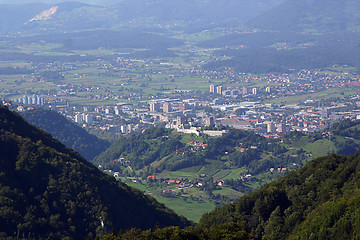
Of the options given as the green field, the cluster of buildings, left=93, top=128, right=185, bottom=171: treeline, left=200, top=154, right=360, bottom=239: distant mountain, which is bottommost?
the green field

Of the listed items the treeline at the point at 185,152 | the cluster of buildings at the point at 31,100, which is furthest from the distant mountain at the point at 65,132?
the cluster of buildings at the point at 31,100

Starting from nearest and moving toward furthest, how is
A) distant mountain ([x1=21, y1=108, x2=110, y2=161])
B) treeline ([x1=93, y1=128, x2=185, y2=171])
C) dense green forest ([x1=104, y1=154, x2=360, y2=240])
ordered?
1. dense green forest ([x1=104, y1=154, x2=360, y2=240])
2. treeline ([x1=93, y1=128, x2=185, y2=171])
3. distant mountain ([x1=21, y1=108, x2=110, y2=161])

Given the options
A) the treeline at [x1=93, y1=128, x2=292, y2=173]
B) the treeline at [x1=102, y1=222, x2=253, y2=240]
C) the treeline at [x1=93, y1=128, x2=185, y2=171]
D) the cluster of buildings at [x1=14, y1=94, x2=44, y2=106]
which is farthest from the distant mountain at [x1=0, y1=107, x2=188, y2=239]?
the cluster of buildings at [x1=14, y1=94, x2=44, y2=106]

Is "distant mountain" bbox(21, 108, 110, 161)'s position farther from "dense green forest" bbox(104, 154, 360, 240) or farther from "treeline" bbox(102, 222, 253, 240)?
"treeline" bbox(102, 222, 253, 240)

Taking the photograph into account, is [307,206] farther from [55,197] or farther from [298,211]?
[55,197]

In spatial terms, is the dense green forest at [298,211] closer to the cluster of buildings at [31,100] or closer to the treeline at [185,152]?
the treeline at [185,152]

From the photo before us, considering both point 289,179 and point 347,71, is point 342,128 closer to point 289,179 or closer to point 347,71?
point 289,179
